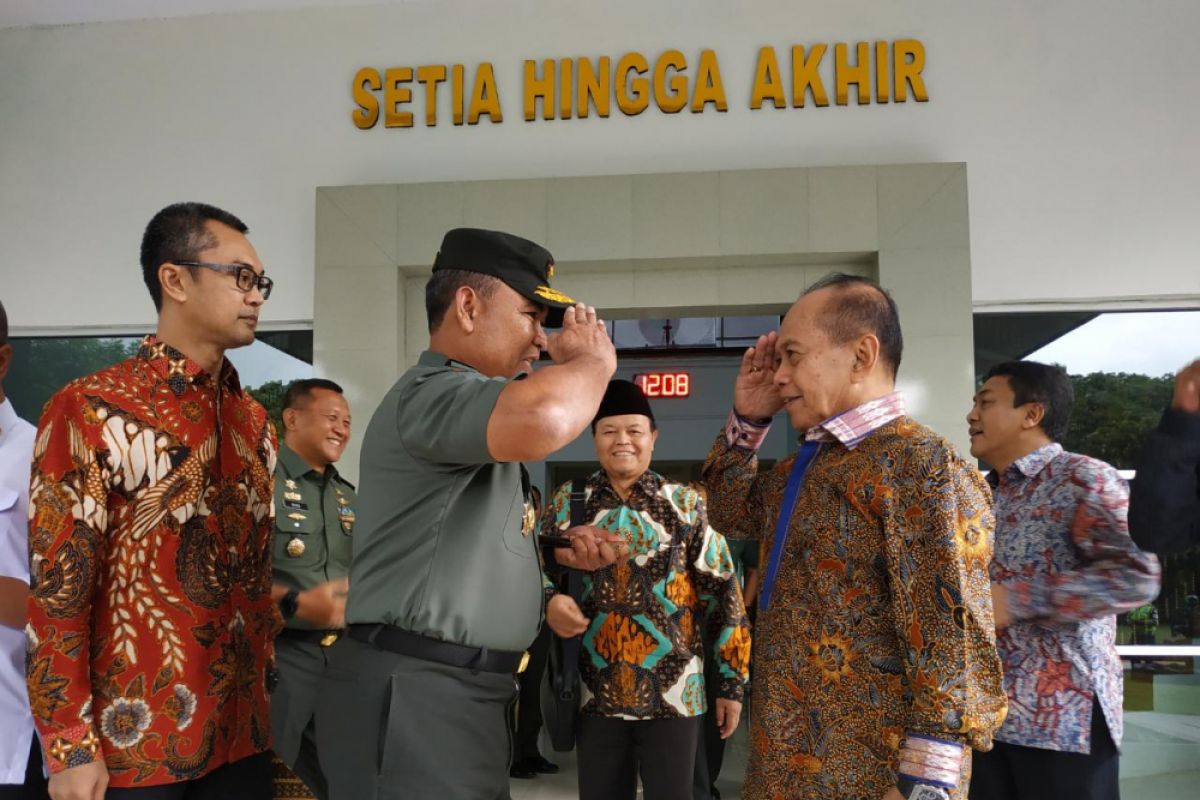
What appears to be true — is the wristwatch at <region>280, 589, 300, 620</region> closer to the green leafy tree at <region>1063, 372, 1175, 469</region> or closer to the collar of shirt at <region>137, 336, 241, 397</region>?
the collar of shirt at <region>137, 336, 241, 397</region>

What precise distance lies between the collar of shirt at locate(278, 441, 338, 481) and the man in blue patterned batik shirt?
8.14 feet

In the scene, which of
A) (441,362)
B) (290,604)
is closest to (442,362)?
(441,362)

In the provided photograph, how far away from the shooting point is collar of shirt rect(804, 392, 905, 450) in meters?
1.64

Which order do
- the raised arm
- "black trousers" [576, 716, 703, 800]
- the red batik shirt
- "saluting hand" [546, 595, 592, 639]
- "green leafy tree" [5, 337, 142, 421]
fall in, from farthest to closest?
"green leafy tree" [5, 337, 142, 421] < "black trousers" [576, 716, 703, 800] < "saluting hand" [546, 595, 592, 639] < the red batik shirt < the raised arm

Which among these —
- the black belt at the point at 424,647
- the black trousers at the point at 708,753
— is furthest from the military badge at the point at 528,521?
the black trousers at the point at 708,753

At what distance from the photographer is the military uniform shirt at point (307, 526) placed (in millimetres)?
3449

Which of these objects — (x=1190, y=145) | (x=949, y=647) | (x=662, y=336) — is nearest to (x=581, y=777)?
(x=949, y=647)

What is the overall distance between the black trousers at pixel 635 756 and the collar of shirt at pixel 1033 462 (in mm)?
1277

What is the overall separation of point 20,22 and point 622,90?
344 cm

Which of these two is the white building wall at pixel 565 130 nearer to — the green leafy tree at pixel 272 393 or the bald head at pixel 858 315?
the green leafy tree at pixel 272 393

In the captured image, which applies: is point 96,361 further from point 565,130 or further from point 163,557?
point 163,557

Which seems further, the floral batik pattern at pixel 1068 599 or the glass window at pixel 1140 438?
the glass window at pixel 1140 438

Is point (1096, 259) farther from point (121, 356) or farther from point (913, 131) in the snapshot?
point (121, 356)

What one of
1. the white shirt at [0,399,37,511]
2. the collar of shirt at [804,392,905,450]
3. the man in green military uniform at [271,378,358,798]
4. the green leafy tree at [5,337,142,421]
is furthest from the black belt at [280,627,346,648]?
the green leafy tree at [5,337,142,421]
